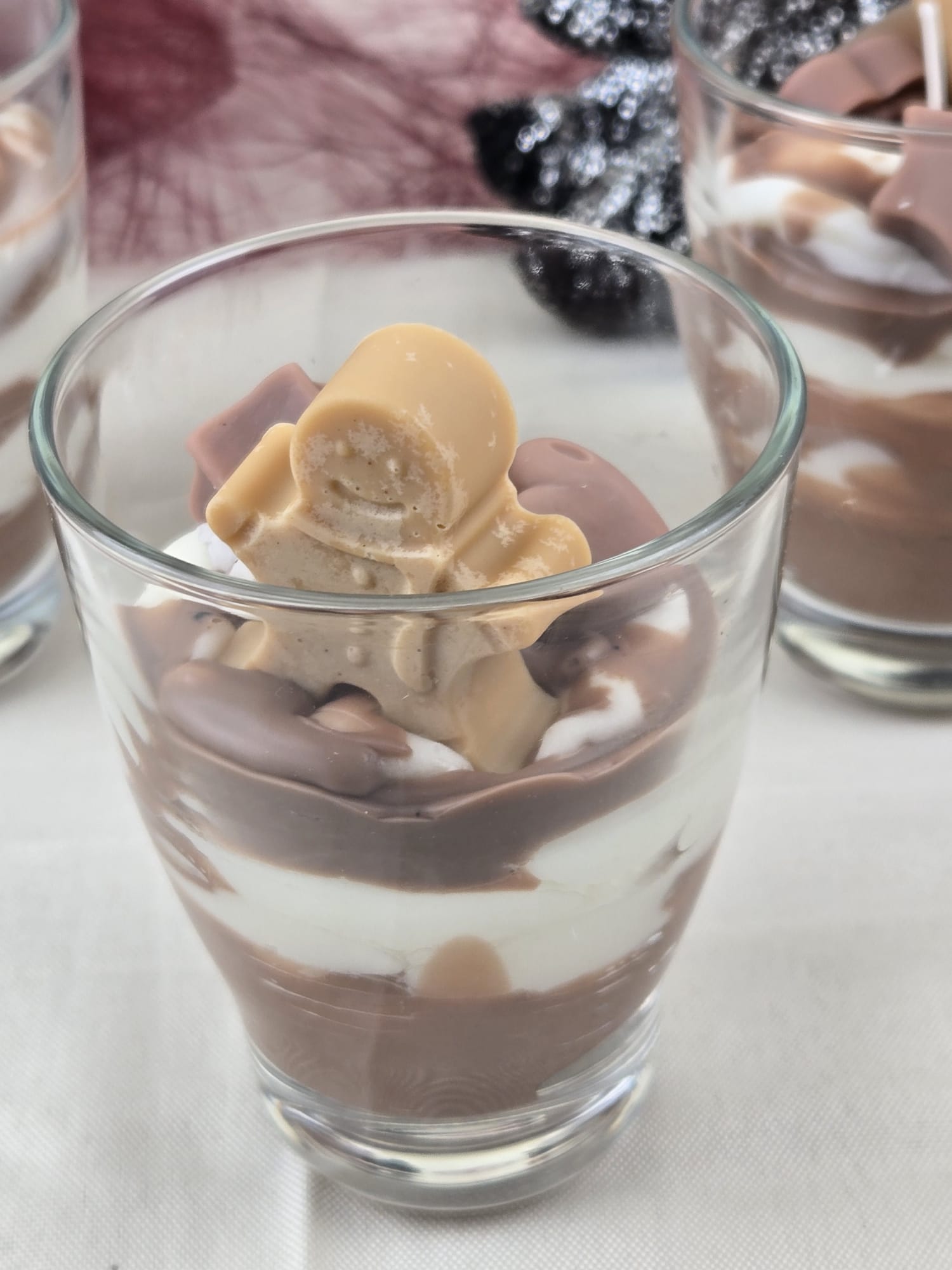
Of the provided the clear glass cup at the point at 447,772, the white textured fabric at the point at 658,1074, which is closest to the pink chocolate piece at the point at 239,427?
the clear glass cup at the point at 447,772

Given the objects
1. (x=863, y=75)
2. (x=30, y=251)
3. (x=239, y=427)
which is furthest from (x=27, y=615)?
(x=863, y=75)

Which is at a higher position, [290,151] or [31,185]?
[31,185]

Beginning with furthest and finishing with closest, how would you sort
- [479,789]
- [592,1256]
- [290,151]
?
1. [290,151]
2. [592,1256]
3. [479,789]

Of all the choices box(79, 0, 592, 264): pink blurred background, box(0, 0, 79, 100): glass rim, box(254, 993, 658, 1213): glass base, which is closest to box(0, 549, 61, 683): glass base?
box(0, 0, 79, 100): glass rim

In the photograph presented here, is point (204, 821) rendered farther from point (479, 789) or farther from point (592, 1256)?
point (592, 1256)

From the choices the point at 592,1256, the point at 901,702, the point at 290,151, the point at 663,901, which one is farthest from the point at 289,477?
the point at 290,151
